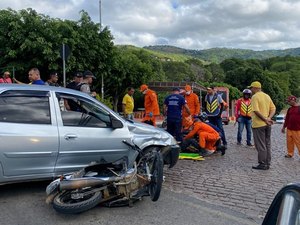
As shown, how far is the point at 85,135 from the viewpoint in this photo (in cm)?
571

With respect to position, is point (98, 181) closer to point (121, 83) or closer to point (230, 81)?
point (121, 83)

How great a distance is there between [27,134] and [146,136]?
2.07 metres

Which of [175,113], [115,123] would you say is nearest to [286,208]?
[115,123]

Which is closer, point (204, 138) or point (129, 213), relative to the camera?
point (129, 213)

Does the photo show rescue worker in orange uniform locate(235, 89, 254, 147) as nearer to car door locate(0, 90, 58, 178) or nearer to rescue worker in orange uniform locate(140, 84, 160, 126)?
rescue worker in orange uniform locate(140, 84, 160, 126)

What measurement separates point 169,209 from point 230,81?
69161mm

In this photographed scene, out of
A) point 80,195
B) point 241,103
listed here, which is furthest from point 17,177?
point 241,103

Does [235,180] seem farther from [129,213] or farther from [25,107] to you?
[25,107]

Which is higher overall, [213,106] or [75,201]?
[213,106]

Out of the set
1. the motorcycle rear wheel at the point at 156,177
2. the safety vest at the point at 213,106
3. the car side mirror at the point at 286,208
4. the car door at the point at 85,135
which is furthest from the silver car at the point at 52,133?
the safety vest at the point at 213,106

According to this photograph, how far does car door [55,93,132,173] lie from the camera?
5.57 metres

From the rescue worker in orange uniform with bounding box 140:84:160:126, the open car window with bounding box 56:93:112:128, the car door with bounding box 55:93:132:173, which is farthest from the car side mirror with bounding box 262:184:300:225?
the rescue worker in orange uniform with bounding box 140:84:160:126

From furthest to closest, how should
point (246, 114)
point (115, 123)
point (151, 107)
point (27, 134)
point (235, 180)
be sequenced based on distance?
1. point (246, 114)
2. point (151, 107)
3. point (235, 180)
4. point (115, 123)
5. point (27, 134)

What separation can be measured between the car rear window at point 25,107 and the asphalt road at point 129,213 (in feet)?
3.86
